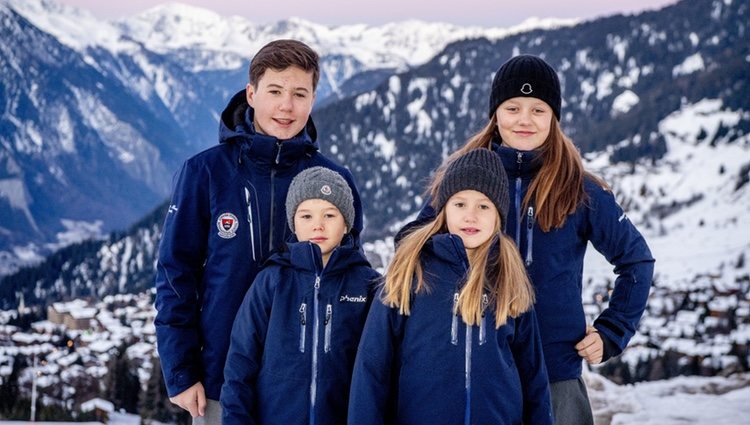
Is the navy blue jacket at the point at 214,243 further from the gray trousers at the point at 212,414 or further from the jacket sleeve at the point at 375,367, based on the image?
the jacket sleeve at the point at 375,367

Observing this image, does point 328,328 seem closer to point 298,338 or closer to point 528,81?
point 298,338

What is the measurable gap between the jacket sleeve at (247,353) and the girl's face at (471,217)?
1019 millimetres

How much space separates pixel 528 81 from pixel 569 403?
6.17 ft

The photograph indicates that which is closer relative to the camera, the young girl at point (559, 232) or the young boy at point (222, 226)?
the young girl at point (559, 232)

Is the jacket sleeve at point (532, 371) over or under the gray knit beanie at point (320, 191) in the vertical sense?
under

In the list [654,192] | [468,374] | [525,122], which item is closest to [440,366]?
[468,374]

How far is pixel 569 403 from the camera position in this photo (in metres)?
4.27

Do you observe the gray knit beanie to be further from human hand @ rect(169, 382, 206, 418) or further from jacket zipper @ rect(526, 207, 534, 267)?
human hand @ rect(169, 382, 206, 418)

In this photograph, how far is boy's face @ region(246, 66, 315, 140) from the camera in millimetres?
4621

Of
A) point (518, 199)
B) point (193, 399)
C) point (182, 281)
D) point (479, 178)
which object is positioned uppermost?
point (479, 178)

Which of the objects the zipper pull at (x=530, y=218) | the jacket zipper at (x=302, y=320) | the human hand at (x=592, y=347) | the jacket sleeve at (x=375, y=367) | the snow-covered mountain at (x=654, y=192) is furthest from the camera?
the snow-covered mountain at (x=654, y=192)

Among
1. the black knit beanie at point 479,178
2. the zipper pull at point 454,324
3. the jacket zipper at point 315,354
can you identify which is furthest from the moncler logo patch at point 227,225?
the zipper pull at point 454,324

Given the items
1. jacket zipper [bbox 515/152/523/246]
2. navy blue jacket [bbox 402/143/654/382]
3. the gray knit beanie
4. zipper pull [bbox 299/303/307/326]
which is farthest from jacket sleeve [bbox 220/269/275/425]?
jacket zipper [bbox 515/152/523/246]

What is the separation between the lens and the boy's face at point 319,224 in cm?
424
